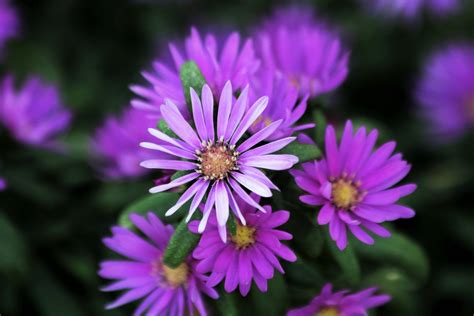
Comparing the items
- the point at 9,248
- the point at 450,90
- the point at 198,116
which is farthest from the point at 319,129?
the point at 450,90

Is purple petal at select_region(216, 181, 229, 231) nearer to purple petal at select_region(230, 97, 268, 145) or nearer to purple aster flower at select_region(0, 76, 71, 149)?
purple petal at select_region(230, 97, 268, 145)

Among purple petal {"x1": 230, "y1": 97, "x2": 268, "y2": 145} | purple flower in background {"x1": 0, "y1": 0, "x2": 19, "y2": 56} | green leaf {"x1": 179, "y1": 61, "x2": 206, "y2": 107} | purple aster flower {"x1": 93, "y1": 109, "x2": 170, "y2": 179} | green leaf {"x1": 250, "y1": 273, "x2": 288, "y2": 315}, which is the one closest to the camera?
purple petal {"x1": 230, "y1": 97, "x2": 268, "y2": 145}

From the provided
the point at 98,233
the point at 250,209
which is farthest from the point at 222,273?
the point at 98,233

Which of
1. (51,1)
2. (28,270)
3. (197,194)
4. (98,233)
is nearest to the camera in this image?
(197,194)

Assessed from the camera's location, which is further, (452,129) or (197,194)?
(452,129)

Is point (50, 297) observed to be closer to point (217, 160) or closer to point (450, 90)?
point (217, 160)

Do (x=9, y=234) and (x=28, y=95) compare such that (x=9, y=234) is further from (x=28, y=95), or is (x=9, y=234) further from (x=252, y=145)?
(x=252, y=145)

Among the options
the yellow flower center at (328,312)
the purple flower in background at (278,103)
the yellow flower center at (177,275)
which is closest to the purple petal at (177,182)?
the purple flower in background at (278,103)

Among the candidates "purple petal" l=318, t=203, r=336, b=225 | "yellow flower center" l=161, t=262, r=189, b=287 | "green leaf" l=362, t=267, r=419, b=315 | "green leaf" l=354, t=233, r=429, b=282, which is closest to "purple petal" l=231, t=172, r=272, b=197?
"purple petal" l=318, t=203, r=336, b=225
